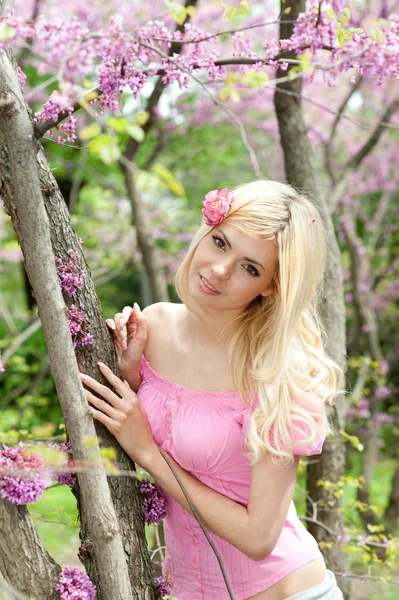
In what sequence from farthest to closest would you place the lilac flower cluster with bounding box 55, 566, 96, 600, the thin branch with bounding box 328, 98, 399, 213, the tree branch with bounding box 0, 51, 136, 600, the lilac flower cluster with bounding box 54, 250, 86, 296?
the thin branch with bounding box 328, 98, 399, 213 < the lilac flower cluster with bounding box 54, 250, 86, 296 < the lilac flower cluster with bounding box 55, 566, 96, 600 < the tree branch with bounding box 0, 51, 136, 600

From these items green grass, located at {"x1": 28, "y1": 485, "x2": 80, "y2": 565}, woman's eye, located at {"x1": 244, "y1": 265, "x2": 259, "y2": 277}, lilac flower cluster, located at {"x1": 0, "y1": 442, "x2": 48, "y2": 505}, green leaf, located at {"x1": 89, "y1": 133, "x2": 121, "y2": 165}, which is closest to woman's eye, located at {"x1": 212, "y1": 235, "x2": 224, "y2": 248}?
woman's eye, located at {"x1": 244, "y1": 265, "x2": 259, "y2": 277}

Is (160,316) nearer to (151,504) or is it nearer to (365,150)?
(151,504)

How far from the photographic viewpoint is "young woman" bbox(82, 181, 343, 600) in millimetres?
1917

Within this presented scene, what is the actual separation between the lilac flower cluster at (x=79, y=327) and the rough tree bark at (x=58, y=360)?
0.03 m

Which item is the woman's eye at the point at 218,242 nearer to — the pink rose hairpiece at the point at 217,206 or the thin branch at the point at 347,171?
the pink rose hairpiece at the point at 217,206

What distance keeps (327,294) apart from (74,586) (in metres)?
1.80

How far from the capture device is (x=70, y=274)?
174 cm

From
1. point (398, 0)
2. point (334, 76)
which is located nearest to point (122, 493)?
point (334, 76)

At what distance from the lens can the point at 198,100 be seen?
356 inches

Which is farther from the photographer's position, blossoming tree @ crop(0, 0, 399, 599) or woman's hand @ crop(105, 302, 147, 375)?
woman's hand @ crop(105, 302, 147, 375)

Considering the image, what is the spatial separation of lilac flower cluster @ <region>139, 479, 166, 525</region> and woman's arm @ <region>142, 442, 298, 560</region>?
0.05 meters

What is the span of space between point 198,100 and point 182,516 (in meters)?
7.73

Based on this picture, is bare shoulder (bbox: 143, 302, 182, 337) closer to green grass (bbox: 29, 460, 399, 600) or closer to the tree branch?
the tree branch

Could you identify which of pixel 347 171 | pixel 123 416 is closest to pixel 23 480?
pixel 123 416
